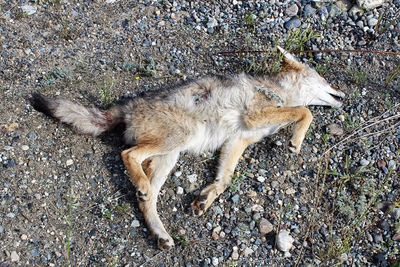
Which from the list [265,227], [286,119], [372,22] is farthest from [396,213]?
[372,22]

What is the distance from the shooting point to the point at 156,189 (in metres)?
4.89

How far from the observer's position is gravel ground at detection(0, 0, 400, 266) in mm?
4426

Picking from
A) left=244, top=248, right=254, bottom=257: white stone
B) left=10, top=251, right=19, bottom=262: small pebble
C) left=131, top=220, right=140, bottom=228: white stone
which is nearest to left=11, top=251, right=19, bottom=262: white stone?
left=10, top=251, right=19, bottom=262: small pebble

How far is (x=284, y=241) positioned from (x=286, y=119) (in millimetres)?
1589

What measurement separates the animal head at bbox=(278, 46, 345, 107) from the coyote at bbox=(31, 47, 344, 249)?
0.19 meters

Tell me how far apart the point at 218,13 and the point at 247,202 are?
11.8ft

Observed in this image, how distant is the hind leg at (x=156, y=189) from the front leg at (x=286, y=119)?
3.75 ft

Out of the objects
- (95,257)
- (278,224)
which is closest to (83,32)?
(95,257)

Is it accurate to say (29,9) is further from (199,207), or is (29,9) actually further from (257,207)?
(257,207)

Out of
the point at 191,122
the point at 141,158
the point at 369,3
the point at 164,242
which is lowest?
the point at 164,242

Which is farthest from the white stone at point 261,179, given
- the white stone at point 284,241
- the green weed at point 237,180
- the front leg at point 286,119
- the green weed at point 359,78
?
the green weed at point 359,78

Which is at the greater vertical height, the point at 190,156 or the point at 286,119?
the point at 286,119

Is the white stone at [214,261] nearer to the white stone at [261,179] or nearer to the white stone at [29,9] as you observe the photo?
the white stone at [261,179]

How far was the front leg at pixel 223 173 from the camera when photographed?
4.77 metres
